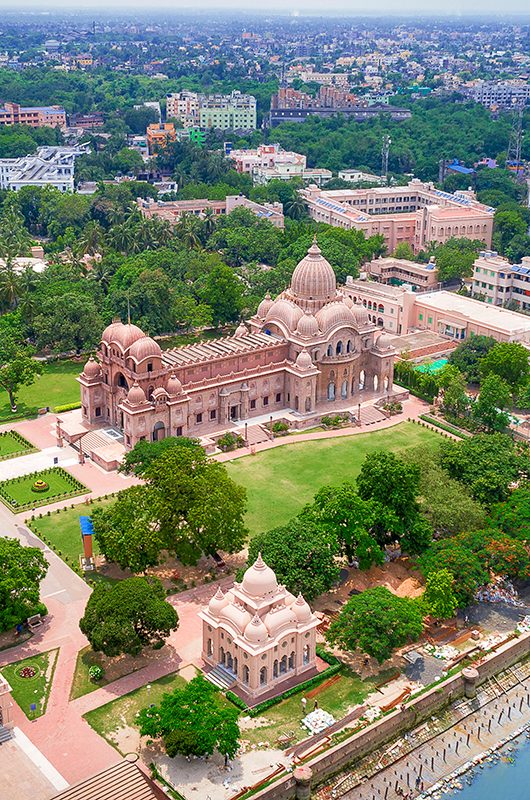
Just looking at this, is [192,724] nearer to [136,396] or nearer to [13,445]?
[136,396]

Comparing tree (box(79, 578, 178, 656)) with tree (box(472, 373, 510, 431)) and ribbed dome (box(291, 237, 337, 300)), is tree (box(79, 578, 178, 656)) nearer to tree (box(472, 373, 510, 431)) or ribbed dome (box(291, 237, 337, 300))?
tree (box(472, 373, 510, 431))

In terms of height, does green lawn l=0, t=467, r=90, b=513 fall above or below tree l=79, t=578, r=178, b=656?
below

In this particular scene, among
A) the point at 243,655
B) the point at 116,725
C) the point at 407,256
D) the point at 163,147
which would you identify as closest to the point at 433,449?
the point at 243,655

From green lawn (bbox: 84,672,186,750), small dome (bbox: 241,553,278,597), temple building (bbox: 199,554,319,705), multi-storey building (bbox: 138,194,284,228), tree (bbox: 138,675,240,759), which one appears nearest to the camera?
tree (bbox: 138,675,240,759)

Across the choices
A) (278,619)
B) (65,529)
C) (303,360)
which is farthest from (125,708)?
(303,360)

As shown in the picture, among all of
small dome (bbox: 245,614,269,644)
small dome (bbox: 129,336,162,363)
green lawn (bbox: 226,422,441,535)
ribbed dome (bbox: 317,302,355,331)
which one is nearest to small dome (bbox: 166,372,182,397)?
small dome (bbox: 129,336,162,363)

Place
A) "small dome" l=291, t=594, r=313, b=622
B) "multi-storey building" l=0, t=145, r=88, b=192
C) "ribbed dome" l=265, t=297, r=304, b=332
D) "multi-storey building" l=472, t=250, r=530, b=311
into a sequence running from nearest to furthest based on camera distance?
"small dome" l=291, t=594, r=313, b=622 < "ribbed dome" l=265, t=297, r=304, b=332 < "multi-storey building" l=472, t=250, r=530, b=311 < "multi-storey building" l=0, t=145, r=88, b=192
